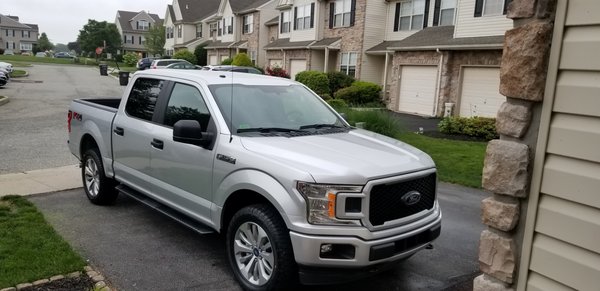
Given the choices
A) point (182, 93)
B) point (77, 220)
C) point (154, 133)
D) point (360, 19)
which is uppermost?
point (360, 19)

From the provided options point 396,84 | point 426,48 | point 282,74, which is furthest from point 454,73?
point 282,74

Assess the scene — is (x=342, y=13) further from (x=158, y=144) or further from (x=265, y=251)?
(x=265, y=251)

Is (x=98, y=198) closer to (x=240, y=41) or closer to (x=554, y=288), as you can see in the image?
(x=554, y=288)

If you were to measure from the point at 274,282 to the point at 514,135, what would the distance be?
85.5 inches

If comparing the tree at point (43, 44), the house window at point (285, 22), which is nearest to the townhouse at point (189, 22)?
the house window at point (285, 22)

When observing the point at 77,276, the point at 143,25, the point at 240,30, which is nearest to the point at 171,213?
the point at 77,276

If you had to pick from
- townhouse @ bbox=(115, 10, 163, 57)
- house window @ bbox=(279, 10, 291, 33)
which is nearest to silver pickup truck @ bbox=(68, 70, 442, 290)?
house window @ bbox=(279, 10, 291, 33)

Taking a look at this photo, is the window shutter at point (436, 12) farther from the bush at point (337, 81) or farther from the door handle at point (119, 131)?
the door handle at point (119, 131)

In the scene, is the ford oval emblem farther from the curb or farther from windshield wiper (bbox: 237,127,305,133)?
the curb

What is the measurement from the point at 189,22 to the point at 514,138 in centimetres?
5873

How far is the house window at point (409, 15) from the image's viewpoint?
24531 mm

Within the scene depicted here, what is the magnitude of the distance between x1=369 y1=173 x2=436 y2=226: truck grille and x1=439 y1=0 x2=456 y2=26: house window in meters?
20.5

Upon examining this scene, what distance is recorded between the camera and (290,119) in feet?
16.5

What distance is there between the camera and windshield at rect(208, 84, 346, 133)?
4.73 meters
